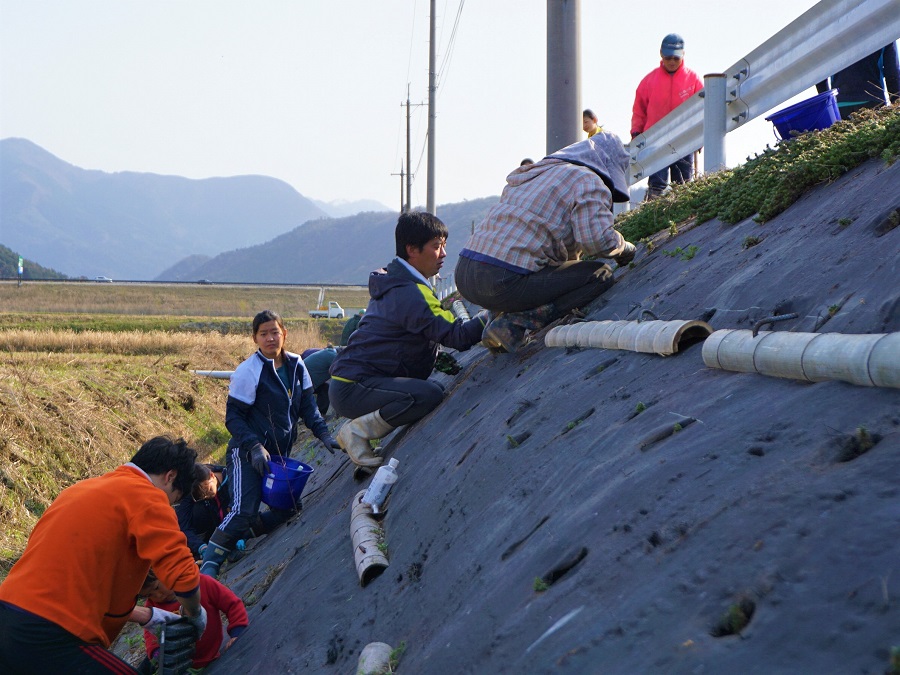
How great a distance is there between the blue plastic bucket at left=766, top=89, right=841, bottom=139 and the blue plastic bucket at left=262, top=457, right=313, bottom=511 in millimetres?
4484

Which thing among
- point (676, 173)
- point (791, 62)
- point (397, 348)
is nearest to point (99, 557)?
point (397, 348)

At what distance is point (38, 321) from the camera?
32.7 metres

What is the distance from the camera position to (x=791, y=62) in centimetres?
749

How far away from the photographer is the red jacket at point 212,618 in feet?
17.7

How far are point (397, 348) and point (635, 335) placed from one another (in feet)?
8.28

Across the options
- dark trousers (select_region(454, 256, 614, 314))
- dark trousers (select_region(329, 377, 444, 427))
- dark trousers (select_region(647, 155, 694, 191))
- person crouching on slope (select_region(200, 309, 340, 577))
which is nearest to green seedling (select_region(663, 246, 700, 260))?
dark trousers (select_region(454, 256, 614, 314))

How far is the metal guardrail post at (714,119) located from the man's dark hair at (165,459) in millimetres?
5274

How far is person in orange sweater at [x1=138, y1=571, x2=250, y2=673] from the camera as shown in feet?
17.7

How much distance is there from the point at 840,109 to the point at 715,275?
2.52 meters

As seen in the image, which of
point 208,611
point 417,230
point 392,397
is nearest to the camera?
point 208,611

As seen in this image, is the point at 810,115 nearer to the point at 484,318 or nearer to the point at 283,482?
the point at 484,318

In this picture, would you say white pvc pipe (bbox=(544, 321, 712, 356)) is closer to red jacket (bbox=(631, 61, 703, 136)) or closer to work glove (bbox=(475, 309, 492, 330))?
work glove (bbox=(475, 309, 492, 330))

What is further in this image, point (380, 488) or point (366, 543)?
point (380, 488)

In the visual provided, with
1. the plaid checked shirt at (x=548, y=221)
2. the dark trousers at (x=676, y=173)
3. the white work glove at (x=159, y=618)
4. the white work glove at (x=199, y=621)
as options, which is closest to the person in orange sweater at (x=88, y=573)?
the white work glove at (x=199, y=621)
